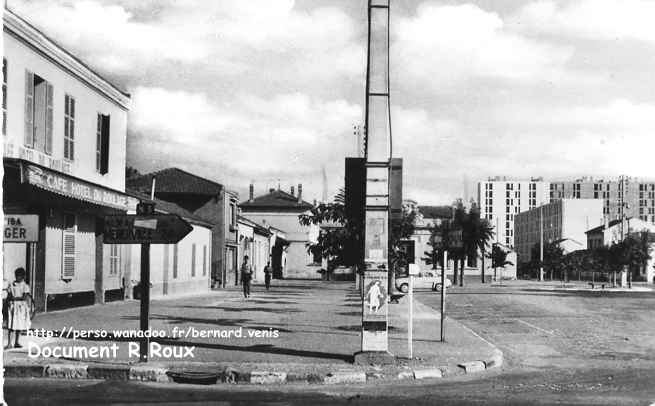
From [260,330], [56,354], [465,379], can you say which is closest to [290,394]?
[465,379]

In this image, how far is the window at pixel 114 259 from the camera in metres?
A: 24.9

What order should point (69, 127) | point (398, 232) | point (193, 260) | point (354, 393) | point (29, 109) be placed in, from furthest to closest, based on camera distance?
1. point (193, 260)
2. point (398, 232)
3. point (69, 127)
4. point (29, 109)
5. point (354, 393)

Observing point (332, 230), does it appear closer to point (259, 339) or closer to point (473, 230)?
point (259, 339)

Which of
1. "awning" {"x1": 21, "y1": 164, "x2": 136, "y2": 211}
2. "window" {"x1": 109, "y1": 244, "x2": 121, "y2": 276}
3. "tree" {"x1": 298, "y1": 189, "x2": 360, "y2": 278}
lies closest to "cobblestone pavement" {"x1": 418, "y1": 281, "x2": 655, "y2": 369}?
"tree" {"x1": 298, "y1": 189, "x2": 360, "y2": 278}

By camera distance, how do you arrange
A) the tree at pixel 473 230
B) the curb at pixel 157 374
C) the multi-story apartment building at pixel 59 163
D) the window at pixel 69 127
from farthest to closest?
the tree at pixel 473 230
the window at pixel 69 127
the multi-story apartment building at pixel 59 163
the curb at pixel 157 374

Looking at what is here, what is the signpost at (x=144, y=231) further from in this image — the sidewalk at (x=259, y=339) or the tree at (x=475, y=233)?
the tree at (x=475, y=233)

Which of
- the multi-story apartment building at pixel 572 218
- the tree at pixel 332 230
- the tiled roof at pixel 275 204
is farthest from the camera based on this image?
the multi-story apartment building at pixel 572 218

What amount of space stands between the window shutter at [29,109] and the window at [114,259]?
7.08 m

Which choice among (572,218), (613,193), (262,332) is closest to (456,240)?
(262,332)

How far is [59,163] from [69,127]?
1299 mm

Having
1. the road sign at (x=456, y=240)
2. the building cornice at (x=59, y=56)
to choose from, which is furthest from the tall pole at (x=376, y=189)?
the building cornice at (x=59, y=56)

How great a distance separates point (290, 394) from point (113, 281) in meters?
17.1

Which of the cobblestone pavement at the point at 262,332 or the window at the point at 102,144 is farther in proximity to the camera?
the window at the point at 102,144

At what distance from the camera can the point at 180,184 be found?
4347 cm
